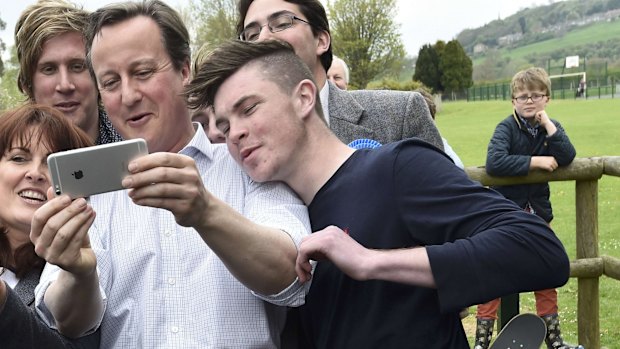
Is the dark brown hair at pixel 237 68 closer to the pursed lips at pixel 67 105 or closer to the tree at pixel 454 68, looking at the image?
the pursed lips at pixel 67 105

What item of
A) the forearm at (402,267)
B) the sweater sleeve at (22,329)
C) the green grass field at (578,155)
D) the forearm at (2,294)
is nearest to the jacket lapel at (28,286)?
the sweater sleeve at (22,329)

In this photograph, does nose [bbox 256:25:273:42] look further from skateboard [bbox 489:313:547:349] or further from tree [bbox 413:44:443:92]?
tree [bbox 413:44:443:92]

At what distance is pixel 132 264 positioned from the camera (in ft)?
7.57

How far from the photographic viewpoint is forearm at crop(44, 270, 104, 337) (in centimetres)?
208

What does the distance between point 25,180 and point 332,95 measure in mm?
1474

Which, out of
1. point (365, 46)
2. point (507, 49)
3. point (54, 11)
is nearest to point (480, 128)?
point (365, 46)

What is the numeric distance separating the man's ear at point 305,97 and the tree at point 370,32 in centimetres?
5121

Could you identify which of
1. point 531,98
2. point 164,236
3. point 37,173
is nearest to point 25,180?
point 37,173

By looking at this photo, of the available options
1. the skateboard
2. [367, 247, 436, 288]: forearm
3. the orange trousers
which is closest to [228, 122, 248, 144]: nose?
[367, 247, 436, 288]: forearm

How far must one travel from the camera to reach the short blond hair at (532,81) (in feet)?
22.5

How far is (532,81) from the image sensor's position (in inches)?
273

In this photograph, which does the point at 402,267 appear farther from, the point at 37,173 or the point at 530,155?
the point at 530,155

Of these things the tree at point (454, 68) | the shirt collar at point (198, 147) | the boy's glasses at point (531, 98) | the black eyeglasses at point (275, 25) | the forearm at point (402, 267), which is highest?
the black eyeglasses at point (275, 25)

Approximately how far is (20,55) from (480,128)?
32.2 m
